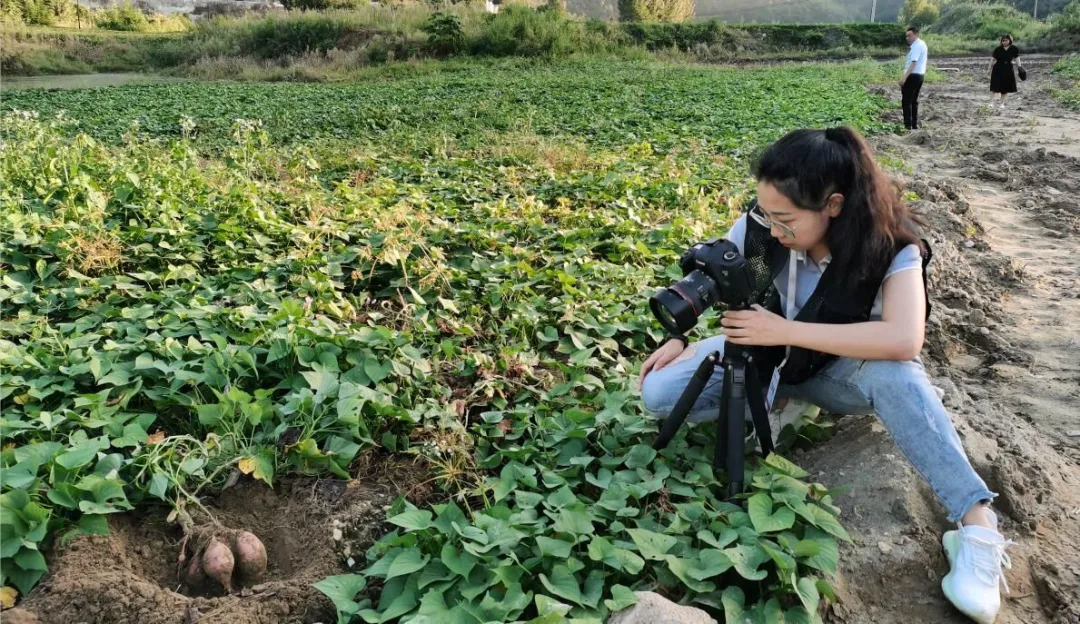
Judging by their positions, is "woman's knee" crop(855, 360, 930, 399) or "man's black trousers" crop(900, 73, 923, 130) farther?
"man's black trousers" crop(900, 73, 923, 130)

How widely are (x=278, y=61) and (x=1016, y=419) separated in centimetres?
2470

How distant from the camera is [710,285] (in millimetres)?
1982

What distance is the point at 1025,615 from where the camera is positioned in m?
1.88

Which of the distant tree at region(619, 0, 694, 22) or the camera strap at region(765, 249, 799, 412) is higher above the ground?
the distant tree at region(619, 0, 694, 22)

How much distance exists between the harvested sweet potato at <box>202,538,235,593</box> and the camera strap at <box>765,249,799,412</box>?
1568 mm

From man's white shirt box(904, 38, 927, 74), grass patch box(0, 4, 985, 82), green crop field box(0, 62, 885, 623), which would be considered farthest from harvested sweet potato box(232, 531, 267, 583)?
grass patch box(0, 4, 985, 82)

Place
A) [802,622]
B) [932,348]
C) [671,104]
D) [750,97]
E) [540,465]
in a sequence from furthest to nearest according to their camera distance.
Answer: [750,97] < [671,104] < [932,348] < [540,465] < [802,622]

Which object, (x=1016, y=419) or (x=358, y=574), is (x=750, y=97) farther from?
(x=358, y=574)

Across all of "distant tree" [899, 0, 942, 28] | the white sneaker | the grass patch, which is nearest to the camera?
the white sneaker

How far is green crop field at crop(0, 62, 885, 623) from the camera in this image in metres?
1.89

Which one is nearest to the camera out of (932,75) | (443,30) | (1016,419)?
(1016,419)

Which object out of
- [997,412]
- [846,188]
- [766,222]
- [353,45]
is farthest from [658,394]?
[353,45]

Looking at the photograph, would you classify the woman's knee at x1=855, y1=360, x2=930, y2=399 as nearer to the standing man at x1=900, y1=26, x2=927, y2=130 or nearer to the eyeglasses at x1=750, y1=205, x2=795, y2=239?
the eyeglasses at x1=750, y1=205, x2=795, y2=239

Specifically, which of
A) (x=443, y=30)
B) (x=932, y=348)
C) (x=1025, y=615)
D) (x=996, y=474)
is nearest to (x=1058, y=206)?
(x=932, y=348)
